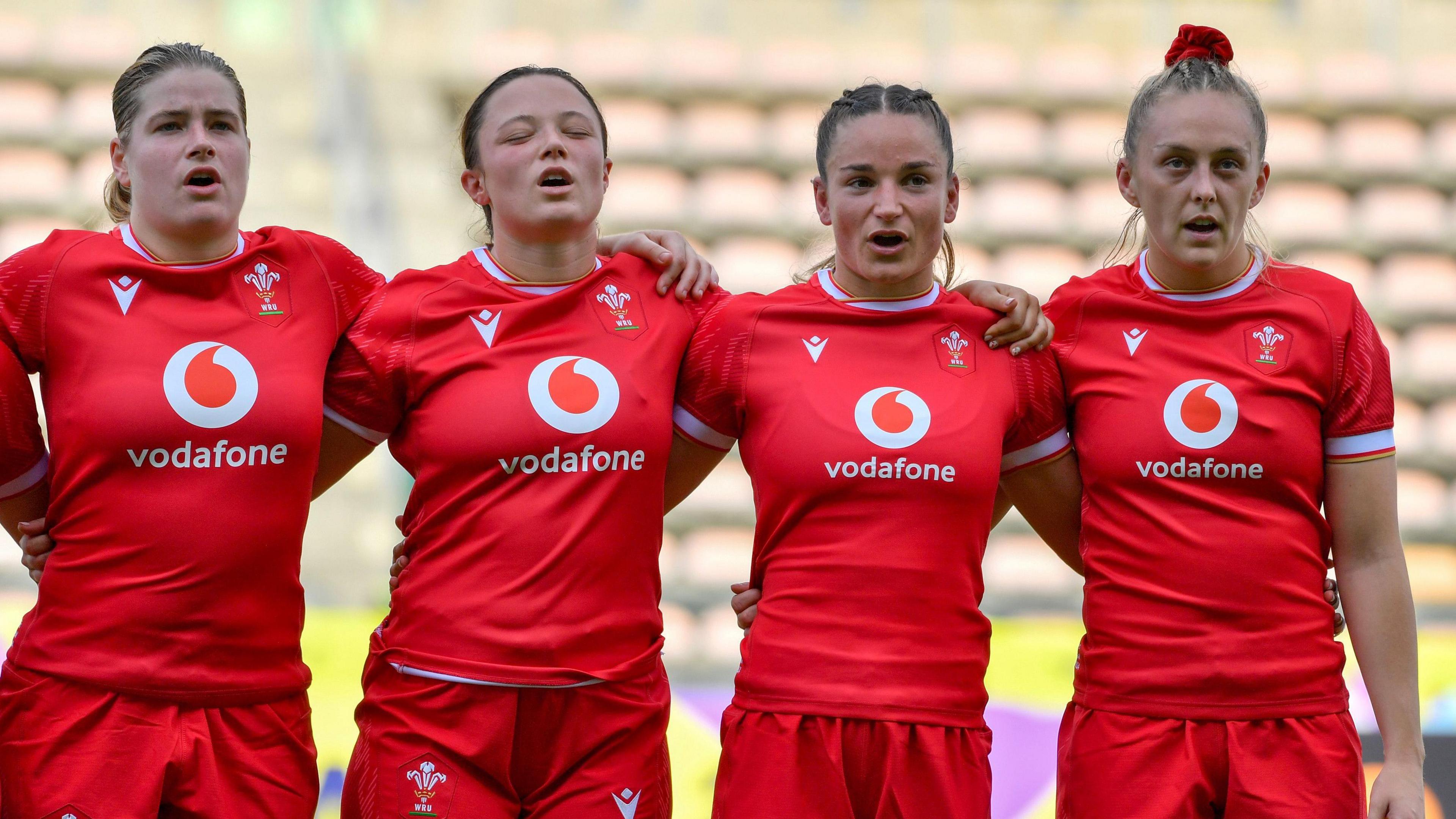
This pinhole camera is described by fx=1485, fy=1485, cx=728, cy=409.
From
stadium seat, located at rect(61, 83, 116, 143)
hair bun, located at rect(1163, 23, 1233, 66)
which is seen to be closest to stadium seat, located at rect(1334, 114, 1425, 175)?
hair bun, located at rect(1163, 23, 1233, 66)

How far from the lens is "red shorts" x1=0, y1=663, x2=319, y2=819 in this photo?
222 centimetres

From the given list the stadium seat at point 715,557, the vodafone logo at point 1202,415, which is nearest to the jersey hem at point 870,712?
the vodafone logo at point 1202,415

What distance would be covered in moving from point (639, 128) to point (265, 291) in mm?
5650

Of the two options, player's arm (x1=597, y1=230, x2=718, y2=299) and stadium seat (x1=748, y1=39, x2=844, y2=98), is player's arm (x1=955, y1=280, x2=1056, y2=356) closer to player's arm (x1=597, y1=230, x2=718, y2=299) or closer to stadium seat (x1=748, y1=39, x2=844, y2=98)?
player's arm (x1=597, y1=230, x2=718, y2=299)

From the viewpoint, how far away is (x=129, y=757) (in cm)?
223

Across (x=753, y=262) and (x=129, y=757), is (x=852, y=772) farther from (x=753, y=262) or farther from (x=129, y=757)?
(x=753, y=262)

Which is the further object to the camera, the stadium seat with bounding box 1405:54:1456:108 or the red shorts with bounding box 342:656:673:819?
the stadium seat with bounding box 1405:54:1456:108

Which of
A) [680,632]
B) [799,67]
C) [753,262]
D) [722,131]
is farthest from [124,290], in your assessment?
[799,67]

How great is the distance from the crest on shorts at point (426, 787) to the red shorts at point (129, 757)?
8.3 inches

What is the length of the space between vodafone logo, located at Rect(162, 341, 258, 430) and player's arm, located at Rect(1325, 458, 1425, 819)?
5.69 feet

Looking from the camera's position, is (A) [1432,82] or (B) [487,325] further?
(A) [1432,82]

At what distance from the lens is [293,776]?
2334mm

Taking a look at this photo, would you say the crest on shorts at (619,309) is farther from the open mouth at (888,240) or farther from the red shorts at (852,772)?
the red shorts at (852,772)

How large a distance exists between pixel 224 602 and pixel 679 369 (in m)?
0.82
